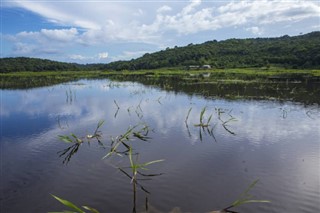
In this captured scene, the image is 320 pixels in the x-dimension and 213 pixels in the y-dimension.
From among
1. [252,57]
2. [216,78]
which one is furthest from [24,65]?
[216,78]

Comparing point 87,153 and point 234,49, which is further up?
point 234,49

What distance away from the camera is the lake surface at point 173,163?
10.5m

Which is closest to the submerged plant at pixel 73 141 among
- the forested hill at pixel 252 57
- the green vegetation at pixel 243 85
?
the green vegetation at pixel 243 85

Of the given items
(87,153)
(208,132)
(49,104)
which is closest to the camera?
(87,153)

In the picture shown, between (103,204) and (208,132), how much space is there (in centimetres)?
1100

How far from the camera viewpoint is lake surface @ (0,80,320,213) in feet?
34.5

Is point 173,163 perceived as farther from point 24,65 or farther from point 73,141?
point 24,65

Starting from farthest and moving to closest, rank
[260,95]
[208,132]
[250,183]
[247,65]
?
[247,65]
[260,95]
[208,132]
[250,183]

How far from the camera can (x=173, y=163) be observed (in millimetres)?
14062

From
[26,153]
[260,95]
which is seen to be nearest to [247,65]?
[260,95]

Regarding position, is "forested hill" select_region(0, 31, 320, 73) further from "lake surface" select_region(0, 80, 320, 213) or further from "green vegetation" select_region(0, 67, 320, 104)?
"lake surface" select_region(0, 80, 320, 213)

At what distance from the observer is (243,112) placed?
87.0 feet

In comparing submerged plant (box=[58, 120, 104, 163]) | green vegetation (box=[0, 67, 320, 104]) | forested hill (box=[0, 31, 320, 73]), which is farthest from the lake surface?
forested hill (box=[0, 31, 320, 73])

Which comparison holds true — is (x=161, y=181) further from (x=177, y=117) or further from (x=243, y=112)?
(x=243, y=112)
